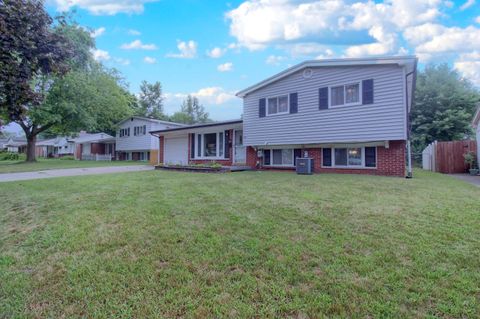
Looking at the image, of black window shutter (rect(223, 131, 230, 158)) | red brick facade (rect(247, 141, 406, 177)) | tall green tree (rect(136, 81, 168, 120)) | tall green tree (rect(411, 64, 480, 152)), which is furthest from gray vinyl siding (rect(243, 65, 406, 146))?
tall green tree (rect(136, 81, 168, 120))

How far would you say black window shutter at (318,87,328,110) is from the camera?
11.5 meters

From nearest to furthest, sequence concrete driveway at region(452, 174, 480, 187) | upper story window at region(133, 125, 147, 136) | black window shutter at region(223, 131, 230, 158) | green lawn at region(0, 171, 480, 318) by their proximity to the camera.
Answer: green lawn at region(0, 171, 480, 318)
concrete driveway at region(452, 174, 480, 187)
black window shutter at region(223, 131, 230, 158)
upper story window at region(133, 125, 147, 136)

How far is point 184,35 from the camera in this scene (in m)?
16.3

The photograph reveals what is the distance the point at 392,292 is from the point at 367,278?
0.79 ft

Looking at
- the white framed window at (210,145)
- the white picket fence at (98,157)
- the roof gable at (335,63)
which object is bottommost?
the white picket fence at (98,157)

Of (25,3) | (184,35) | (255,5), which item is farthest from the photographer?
(184,35)

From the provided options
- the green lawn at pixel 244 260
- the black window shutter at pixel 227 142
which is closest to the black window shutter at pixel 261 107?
the black window shutter at pixel 227 142

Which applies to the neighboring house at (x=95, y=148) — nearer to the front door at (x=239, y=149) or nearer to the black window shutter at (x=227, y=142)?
the black window shutter at (x=227, y=142)

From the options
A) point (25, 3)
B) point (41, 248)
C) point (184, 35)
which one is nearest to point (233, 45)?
point (184, 35)

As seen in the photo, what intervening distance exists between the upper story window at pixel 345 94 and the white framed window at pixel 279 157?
10.4ft

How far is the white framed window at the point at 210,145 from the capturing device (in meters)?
16.2

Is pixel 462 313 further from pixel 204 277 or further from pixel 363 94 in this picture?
pixel 363 94

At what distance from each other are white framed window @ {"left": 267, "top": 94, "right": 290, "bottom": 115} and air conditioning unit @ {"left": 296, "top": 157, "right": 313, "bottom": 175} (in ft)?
8.79

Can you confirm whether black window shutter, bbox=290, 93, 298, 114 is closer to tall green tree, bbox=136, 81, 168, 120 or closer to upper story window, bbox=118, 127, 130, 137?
upper story window, bbox=118, 127, 130, 137
